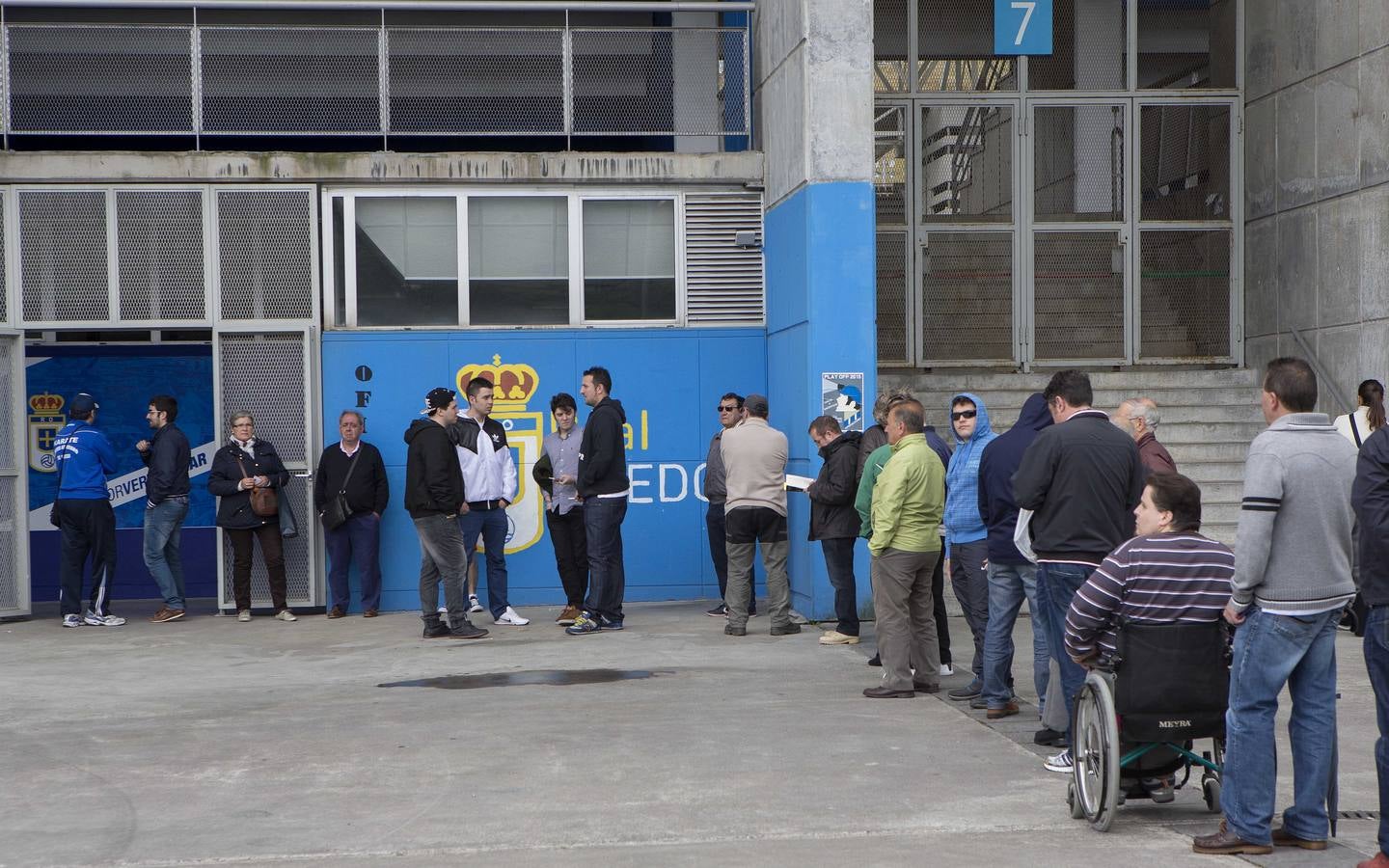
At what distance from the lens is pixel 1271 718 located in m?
5.35

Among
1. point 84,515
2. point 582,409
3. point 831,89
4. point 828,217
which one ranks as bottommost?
point 84,515

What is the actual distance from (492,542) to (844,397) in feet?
10.2

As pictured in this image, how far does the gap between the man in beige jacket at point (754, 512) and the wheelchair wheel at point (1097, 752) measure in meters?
5.26

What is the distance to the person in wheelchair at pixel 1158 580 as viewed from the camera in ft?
18.1

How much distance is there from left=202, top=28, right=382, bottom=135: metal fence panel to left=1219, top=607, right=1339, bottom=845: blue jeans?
10.1m

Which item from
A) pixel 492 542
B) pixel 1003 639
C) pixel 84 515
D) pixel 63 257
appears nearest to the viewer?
pixel 1003 639

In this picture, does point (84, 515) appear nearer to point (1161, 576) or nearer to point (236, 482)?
point (236, 482)

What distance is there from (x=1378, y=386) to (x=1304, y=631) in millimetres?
6254

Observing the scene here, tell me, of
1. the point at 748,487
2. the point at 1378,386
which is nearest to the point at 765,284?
the point at 748,487

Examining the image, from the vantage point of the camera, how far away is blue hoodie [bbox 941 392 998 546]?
27.3 ft

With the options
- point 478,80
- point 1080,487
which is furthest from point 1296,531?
point 478,80

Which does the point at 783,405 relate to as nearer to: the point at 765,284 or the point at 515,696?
the point at 765,284

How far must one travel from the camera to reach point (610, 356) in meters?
13.4

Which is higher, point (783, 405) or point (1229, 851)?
point (783, 405)
